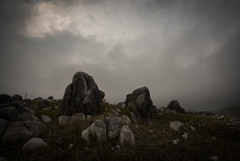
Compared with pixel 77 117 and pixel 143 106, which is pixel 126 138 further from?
pixel 143 106

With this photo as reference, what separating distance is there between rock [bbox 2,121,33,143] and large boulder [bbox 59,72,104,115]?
6.20 m

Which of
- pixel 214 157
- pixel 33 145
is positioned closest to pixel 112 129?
pixel 33 145

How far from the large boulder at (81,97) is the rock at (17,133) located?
620 centimetres

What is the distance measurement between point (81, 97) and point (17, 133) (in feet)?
26.4

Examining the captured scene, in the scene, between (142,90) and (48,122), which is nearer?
(48,122)

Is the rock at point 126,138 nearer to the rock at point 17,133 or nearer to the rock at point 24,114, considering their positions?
the rock at point 17,133

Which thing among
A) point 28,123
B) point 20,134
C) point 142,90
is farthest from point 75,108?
point 142,90

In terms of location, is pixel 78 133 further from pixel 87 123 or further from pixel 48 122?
pixel 48 122

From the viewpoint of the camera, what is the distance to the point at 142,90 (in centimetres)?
2022

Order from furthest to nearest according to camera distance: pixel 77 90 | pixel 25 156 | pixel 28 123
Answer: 1. pixel 77 90
2. pixel 28 123
3. pixel 25 156

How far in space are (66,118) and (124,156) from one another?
8909mm

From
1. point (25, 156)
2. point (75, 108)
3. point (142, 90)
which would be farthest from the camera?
point (142, 90)

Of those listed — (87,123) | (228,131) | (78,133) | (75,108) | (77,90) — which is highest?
(77,90)

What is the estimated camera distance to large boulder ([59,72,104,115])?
14413 millimetres
